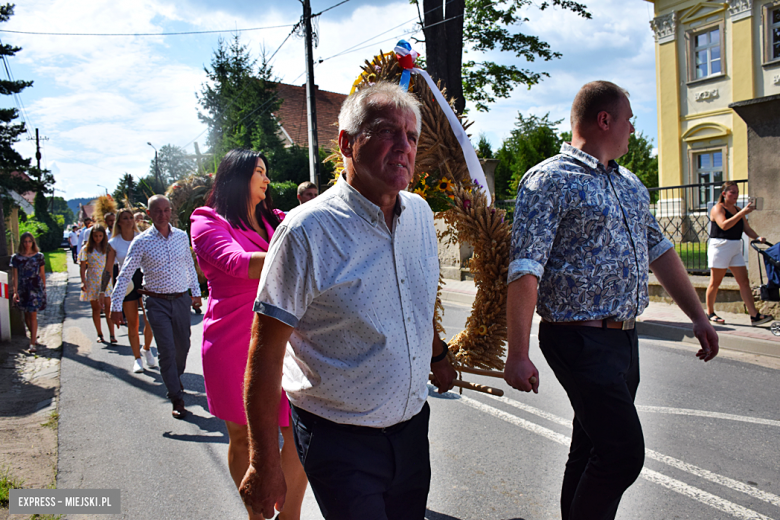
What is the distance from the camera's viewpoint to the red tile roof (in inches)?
1243

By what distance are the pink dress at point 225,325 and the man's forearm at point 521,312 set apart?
4.06 ft

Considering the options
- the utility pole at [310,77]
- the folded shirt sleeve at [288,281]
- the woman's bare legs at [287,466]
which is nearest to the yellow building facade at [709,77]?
→ the utility pole at [310,77]

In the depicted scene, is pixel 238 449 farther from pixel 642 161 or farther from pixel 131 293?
pixel 642 161

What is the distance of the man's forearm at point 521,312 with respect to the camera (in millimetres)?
2127

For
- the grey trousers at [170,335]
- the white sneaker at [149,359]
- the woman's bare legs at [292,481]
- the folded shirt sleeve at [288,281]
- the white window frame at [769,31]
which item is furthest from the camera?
the white window frame at [769,31]

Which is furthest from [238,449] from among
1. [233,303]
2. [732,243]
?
[732,243]

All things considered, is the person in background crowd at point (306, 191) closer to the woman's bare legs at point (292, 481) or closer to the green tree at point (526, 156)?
the woman's bare legs at point (292, 481)

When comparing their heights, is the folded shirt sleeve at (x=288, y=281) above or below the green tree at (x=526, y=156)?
below

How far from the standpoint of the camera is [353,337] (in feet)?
5.53

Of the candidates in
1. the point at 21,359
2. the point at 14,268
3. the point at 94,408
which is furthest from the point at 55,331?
the point at 94,408

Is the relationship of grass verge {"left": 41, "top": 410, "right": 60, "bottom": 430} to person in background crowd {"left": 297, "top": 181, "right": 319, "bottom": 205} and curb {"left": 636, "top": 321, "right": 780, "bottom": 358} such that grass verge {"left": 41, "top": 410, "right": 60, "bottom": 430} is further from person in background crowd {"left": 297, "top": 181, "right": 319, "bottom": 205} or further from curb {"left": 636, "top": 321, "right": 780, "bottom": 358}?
curb {"left": 636, "top": 321, "right": 780, "bottom": 358}

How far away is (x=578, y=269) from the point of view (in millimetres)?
2191

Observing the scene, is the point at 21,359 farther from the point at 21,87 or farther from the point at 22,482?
the point at 21,87

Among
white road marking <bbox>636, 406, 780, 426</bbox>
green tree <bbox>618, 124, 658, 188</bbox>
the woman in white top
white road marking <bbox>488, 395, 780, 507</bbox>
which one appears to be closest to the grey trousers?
the woman in white top
